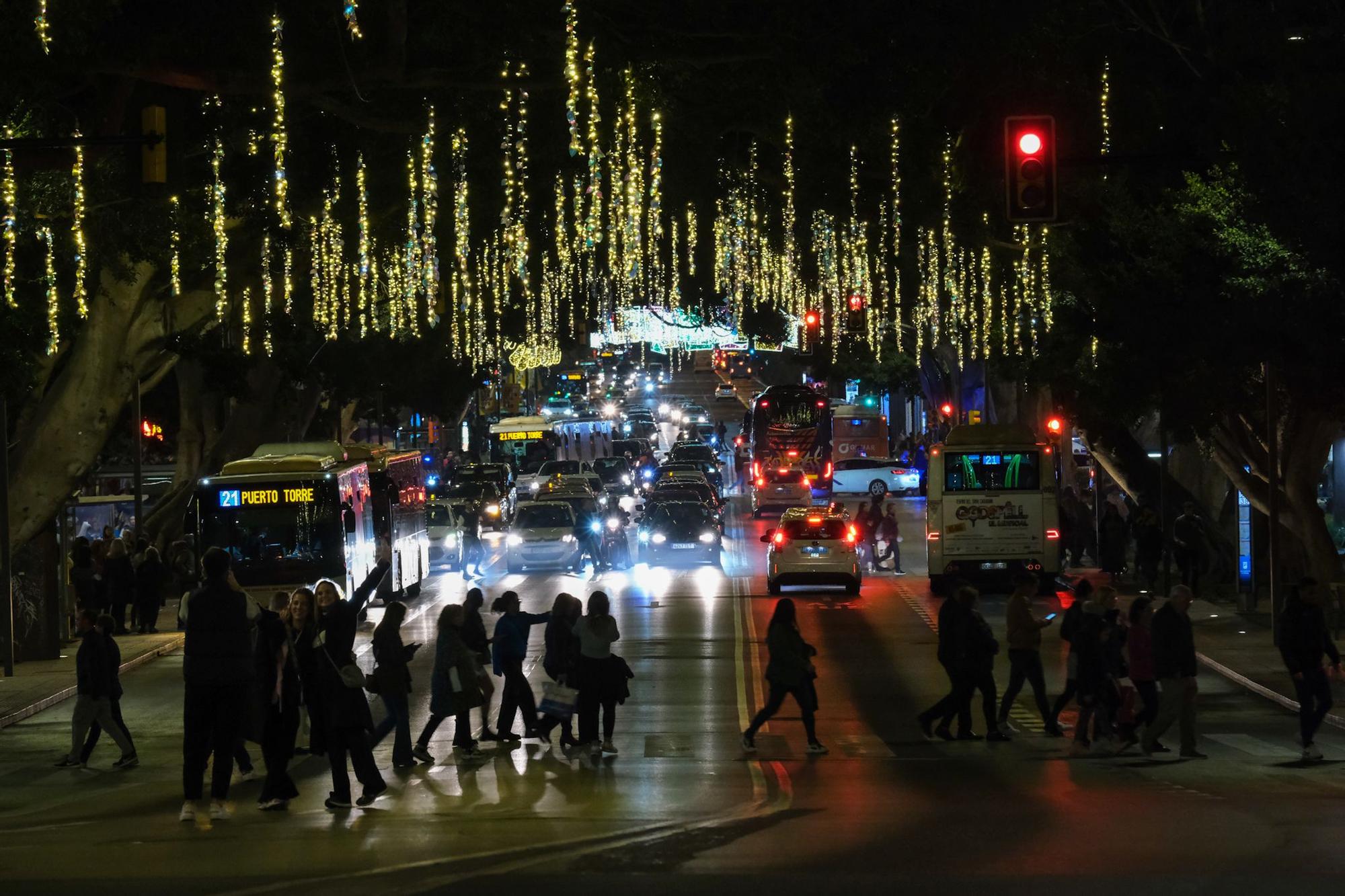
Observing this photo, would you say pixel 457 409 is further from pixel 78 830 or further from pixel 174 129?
pixel 78 830

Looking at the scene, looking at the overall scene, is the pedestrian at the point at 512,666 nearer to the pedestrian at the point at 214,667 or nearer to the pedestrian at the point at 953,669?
the pedestrian at the point at 953,669

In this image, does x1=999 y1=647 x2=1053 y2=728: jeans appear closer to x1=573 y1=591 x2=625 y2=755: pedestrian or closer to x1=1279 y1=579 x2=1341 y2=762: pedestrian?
x1=1279 y1=579 x2=1341 y2=762: pedestrian

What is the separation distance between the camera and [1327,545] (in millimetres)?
30359

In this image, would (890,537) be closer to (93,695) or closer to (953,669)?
(953,669)

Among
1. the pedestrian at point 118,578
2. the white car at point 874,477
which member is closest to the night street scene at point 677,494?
the pedestrian at point 118,578

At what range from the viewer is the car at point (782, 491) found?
60.7 meters

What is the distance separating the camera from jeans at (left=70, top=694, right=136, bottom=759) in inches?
683

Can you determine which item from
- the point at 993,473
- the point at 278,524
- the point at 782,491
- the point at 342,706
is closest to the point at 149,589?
the point at 278,524

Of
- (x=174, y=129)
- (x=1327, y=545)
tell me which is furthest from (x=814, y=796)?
(x=1327, y=545)

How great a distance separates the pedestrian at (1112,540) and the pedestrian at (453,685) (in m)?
24.0

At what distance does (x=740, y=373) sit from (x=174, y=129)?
6922 inches

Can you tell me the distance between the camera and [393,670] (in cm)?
1566

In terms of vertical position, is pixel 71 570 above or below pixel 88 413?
below

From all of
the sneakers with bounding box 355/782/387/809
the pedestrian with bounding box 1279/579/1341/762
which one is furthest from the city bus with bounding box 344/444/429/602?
the sneakers with bounding box 355/782/387/809
